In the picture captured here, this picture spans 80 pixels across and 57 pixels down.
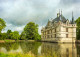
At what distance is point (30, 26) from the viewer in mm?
54281

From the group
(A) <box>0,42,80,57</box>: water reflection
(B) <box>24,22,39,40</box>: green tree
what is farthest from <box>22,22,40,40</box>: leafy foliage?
(A) <box>0,42,80,57</box>: water reflection

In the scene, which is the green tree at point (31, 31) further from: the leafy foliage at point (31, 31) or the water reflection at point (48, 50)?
the water reflection at point (48, 50)

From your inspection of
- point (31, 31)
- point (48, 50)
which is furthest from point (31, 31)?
point (48, 50)

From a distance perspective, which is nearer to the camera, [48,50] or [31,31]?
[48,50]

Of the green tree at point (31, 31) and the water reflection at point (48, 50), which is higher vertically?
the green tree at point (31, 31)

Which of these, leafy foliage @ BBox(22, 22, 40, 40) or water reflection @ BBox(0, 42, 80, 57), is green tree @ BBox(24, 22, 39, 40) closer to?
leafy foliage @ BBox(22, 22, 40, 40)

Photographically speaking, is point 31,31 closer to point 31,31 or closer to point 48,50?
point 31,31

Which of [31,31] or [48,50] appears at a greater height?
[31,31]

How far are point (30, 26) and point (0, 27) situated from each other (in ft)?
60.0

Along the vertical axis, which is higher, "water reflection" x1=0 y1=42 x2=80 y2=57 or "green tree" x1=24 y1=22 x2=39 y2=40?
"green tree" x1=24 y1=22 x2=39 y2=40

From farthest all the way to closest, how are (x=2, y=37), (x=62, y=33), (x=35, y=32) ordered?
(x=35, y=32), (x=2, y=37), (x=62, y=33)

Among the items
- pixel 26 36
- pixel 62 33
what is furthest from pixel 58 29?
pixel 26 36

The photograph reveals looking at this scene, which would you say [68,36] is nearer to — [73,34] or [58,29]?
[73,34]

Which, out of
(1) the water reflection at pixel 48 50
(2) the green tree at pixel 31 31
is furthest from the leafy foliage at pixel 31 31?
(1) the water reflection at pixel 48 50
